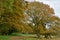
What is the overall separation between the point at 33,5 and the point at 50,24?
523 centimetres

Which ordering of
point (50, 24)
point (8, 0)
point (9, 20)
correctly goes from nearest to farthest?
point (8, 0) < point (9, 20) < point (50, 24)

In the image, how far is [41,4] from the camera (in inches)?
1721

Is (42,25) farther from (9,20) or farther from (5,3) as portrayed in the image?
(5,3)

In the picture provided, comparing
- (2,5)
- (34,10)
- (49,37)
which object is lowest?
(49,37)

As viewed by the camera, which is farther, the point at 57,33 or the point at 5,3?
the point at 57,33

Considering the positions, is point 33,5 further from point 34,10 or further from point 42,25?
point 42,25

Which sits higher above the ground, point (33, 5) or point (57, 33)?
point (33, 5)

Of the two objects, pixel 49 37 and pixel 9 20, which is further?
pixel 49 37

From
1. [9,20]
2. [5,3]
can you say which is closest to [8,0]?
[5,3]

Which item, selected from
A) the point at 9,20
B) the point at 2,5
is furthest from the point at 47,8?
the point at 2,5

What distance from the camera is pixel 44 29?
43531mm

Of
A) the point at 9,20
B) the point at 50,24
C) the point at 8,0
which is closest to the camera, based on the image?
the point at 8,0

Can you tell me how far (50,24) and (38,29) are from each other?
9.63 ft

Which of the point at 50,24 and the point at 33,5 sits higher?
the point at 33,5
